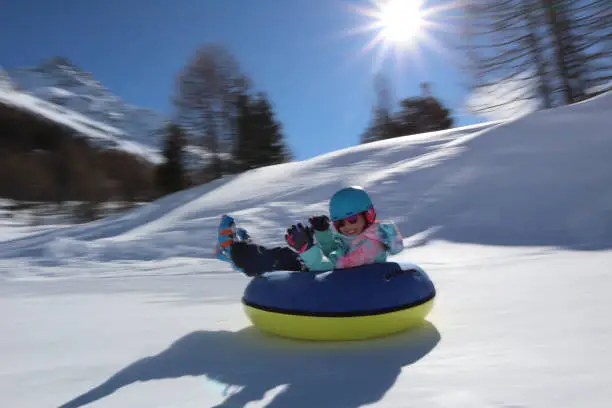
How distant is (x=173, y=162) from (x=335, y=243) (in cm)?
1814

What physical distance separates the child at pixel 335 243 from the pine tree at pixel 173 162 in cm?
1782

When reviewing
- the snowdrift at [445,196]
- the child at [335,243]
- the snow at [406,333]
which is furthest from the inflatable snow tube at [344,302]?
the snowdrift at [445,196]

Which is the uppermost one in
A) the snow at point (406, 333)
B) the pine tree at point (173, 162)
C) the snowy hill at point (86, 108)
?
the snowy hill at point (86, 108)

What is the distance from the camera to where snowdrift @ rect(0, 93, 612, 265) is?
8.48m

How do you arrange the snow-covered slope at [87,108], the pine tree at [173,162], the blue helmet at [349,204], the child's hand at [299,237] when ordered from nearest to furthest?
the child's hand at [299,237] → the blue helmet at [349,204] → the pine tree at [173,162] → the snow-covered slope at [87,108]

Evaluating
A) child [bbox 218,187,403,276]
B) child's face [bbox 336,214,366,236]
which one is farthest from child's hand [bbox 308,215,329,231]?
child's face [bbox 336,214,366,236]

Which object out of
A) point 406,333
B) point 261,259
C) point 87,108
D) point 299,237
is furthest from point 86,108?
point 406,333

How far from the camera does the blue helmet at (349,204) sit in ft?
11.5

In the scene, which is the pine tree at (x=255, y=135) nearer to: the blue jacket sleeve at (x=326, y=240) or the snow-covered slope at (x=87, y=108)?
Answer: the snow-covered slope at (x=87, y=108)

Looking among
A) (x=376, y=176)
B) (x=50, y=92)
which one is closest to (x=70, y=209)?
(x=376, y=176)

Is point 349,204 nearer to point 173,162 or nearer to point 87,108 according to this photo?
point 173,162

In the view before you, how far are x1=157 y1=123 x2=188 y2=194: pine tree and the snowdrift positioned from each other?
19.9 feet

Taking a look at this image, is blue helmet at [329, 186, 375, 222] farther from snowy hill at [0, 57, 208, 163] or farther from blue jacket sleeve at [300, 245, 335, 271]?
snowy hill at [0, 57, 208, 163]

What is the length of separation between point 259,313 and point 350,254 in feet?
2.59
